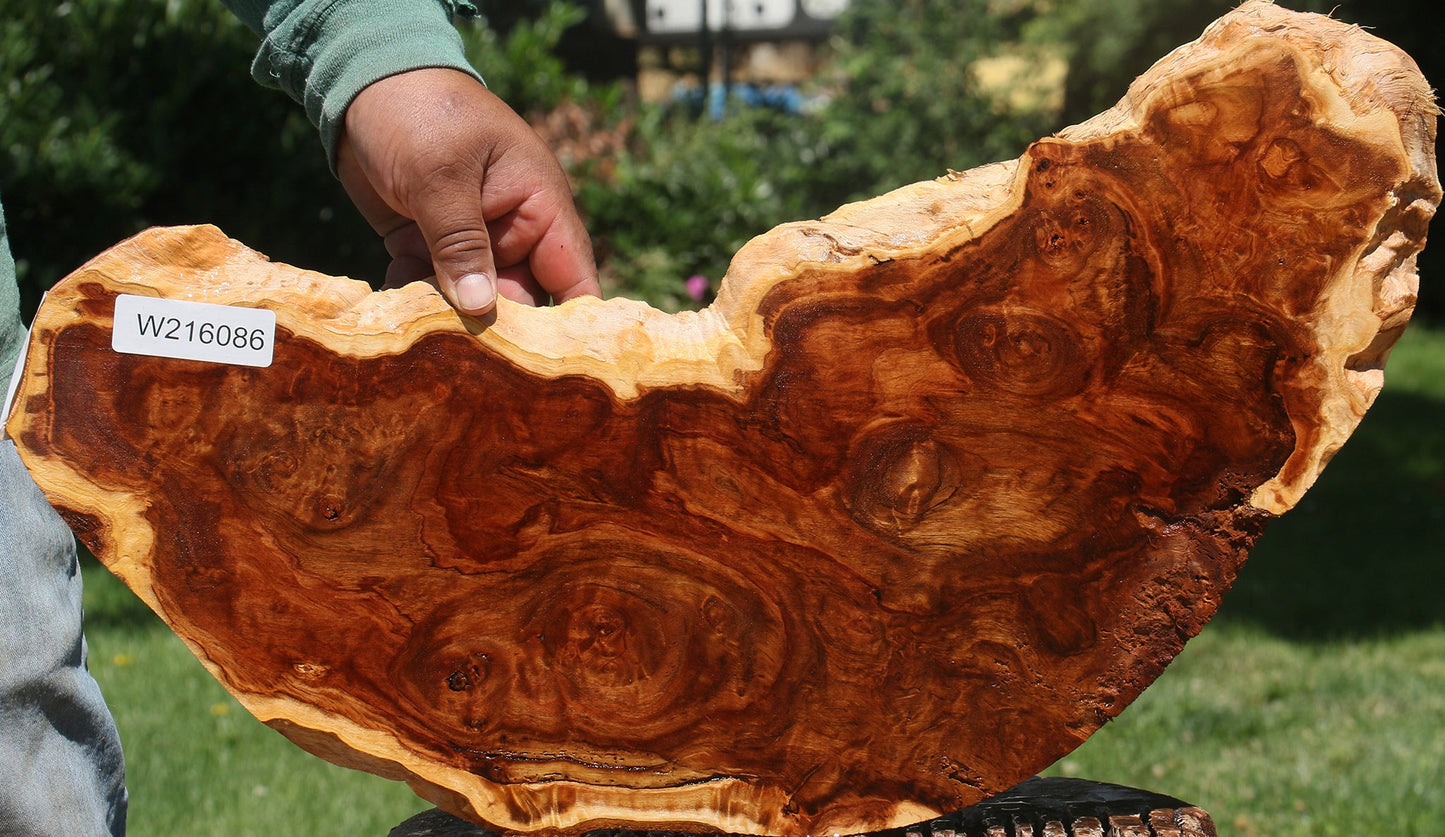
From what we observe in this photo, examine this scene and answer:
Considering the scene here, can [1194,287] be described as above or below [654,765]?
above

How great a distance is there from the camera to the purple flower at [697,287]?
5086 mm

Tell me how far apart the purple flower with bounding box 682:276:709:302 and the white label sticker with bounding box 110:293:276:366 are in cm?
378

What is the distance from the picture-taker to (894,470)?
4.71 feet

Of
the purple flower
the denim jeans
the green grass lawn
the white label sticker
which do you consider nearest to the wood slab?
the white label sticker

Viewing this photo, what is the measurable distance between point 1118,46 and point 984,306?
6536 mm

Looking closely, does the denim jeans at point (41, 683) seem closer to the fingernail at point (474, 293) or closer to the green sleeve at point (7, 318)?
the green sleeve at point (7, 318)

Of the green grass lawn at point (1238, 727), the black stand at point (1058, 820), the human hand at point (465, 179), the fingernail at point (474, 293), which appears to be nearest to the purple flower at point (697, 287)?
the green grass lawn at point (1238, 727)

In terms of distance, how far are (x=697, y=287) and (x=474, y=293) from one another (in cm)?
376

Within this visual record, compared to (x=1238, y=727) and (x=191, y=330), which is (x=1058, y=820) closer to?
(x=191, y=330)

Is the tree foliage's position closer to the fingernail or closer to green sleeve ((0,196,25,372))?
the fingernail

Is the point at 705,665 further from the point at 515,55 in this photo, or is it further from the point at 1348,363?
the point at 515,55

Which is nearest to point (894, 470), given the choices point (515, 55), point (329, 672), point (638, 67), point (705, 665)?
point (705, 665)

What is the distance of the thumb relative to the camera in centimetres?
136

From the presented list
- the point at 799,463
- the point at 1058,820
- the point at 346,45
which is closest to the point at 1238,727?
the point at 1058,820
